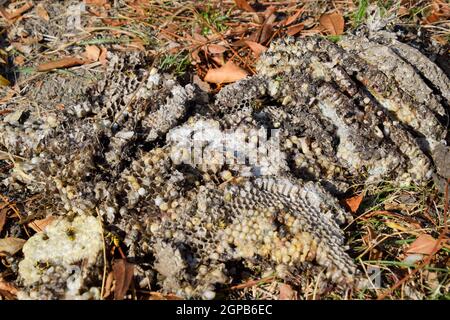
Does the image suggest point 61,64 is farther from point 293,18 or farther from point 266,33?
point 293,18

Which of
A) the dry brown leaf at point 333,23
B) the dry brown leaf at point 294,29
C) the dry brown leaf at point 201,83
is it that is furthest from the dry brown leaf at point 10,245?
the dry brown leaf at point 333,23

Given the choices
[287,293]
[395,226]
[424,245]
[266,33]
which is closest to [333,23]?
[266,33]

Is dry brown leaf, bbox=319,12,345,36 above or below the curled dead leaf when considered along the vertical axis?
above

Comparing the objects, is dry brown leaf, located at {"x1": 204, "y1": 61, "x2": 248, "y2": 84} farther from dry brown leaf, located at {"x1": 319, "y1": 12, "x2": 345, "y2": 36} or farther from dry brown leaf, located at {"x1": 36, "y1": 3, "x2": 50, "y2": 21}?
dry brown leaf, located at {"x1": 36, "y1": 3, "x2": 50, "y2": 21}

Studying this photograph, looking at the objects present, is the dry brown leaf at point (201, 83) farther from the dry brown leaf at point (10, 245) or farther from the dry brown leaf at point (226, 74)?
the dry brown leaf at point (10, 245)

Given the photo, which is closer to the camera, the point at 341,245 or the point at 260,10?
the point at 341,245

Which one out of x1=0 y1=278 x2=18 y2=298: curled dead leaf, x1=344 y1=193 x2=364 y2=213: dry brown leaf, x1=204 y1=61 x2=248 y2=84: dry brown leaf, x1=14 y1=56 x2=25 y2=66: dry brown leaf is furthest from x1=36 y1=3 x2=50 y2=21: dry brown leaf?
x1=344 y1=193 x2=364 y2=213: dry brown leaf

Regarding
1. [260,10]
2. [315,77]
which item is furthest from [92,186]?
[260,10]

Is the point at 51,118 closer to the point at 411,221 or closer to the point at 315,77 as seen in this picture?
the point at 315,77
